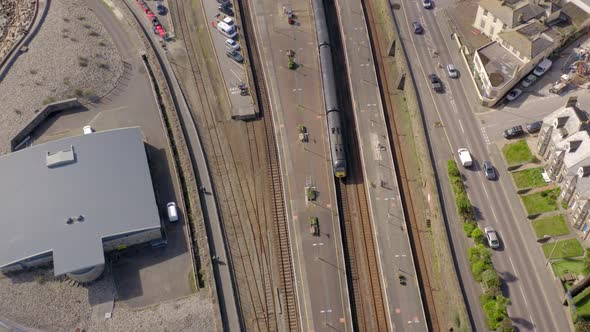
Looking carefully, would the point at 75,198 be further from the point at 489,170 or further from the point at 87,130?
the point at 489,170

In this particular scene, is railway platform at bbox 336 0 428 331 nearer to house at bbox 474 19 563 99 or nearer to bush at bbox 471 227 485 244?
bush at bbox 471 227 485 244

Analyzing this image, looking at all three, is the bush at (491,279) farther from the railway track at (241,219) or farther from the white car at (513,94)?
the white car at (513,94)

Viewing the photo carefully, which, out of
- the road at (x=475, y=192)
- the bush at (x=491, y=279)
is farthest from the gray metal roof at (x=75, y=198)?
the bush at (x=491, y=279)

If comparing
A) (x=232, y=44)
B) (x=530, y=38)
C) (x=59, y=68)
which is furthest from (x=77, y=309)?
(x=530, y=38)

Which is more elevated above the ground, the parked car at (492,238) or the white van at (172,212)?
the white van at (172,212)

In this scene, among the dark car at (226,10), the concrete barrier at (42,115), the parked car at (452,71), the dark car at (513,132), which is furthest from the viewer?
the dark car at (226,10)

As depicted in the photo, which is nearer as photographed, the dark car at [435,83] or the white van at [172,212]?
the white van at [172,212]

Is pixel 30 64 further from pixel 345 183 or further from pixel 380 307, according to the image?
pixel 380 307
